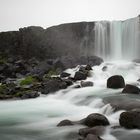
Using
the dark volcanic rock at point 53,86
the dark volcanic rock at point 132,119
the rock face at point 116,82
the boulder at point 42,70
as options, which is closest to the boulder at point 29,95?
the dark volcanic rock at point 53,86

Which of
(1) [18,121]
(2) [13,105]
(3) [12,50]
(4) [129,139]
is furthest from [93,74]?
(3) [12,50]

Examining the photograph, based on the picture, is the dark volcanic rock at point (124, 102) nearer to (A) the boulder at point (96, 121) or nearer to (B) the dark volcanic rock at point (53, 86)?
(A) the boulder at point (96, 121)

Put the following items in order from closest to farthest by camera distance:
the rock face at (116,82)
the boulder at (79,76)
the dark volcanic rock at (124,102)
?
the dark volcanic rock at (124,102) → the rock face at (116,82) → the boulder at (79,76)

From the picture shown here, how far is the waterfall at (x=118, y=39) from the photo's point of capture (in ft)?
132

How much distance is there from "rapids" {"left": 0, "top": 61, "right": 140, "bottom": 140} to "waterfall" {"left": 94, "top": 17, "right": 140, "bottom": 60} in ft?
67.8

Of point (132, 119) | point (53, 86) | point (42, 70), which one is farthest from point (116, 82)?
point (42, 70)

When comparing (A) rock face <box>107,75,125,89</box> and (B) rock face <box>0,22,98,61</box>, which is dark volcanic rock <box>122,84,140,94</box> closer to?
(A) rock face <box>107,75,125,89</box>

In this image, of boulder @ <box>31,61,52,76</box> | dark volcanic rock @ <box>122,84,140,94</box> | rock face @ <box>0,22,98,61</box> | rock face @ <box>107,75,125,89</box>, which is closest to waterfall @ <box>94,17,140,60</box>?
rock face @ <box>0,22,98,61</box>

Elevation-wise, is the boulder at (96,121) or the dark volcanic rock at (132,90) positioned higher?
the dark volcanic rock at (132,90)

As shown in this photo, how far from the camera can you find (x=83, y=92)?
19953 millimetres

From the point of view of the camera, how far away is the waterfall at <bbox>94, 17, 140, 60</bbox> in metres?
40.3

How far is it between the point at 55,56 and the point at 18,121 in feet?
107

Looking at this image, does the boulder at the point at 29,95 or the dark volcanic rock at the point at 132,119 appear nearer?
the dark volcanic rock at the point at 132,119

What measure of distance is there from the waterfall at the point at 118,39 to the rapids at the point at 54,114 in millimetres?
20663
